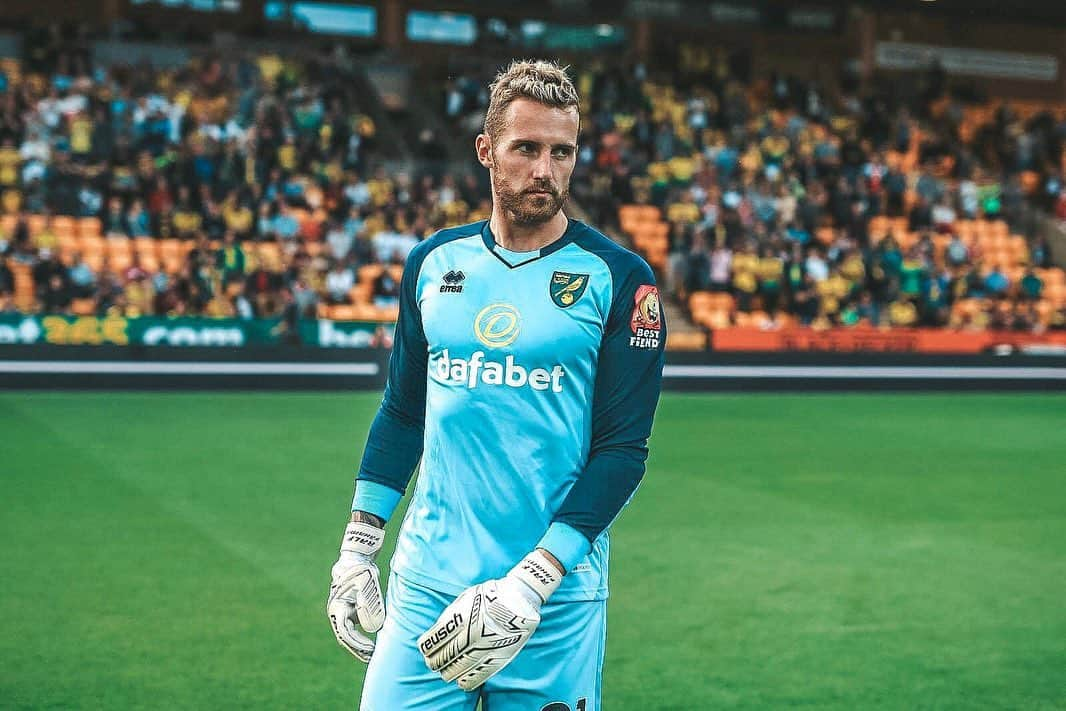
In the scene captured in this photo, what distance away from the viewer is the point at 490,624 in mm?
2699

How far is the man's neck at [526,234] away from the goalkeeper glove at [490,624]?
737 mm

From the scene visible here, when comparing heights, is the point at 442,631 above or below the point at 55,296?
above

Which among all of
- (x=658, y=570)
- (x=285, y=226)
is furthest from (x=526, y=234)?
(x=285, y=226)

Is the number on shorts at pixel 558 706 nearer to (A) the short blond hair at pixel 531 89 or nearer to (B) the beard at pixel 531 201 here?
(B) the beard at pixel 531 201

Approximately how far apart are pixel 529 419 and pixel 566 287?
1.05 ft

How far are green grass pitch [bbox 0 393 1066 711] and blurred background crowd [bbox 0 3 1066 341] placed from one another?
5.69 meters

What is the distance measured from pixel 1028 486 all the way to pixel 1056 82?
98.2 feet

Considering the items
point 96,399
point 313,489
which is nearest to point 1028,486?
point 313,489

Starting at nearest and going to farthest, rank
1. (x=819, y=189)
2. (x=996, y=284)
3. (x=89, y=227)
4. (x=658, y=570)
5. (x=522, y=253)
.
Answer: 1. (x=522, y=253)
2. (x=658, y=570)
3. (x=89, y=227)
4. (x=996, y=284)
5. (x=819, y=189)

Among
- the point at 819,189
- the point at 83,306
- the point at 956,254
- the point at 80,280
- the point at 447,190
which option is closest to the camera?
the point at 83,306

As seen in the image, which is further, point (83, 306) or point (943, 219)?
point (943, 219)

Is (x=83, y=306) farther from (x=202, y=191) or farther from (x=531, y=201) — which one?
(x=531, y=201)

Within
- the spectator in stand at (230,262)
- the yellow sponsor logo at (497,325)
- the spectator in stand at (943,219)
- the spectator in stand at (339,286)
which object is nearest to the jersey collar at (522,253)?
the yellow sponsor logo at (497,325)

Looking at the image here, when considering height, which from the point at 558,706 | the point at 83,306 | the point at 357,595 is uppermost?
the point at 357,595
